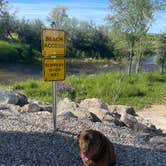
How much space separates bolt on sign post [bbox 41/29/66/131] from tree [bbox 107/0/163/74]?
1900 centimetres

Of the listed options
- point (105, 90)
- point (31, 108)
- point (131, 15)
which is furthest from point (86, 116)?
point (131, 15)

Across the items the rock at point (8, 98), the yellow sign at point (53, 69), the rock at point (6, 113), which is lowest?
the rock at point (8, 98)

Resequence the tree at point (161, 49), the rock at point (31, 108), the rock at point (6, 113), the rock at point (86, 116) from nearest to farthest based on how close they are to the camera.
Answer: the rock at point (6, 113), the rock at point (86, 116), the rock at point (31, 108), the tree at point (161, 49)

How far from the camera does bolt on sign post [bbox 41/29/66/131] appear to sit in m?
7.31

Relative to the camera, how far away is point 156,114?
1566cm

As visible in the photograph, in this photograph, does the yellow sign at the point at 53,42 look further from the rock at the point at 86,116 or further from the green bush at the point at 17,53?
the green bush at the point at 17,53

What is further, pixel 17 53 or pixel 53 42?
pixel 17 53

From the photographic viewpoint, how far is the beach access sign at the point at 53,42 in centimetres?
730

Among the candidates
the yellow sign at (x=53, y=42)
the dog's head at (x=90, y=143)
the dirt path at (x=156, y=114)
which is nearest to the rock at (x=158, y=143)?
the yellow sign at (x=53, y=42)

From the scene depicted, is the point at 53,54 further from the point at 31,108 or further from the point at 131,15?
the point at 131,15

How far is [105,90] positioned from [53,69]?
12075mm

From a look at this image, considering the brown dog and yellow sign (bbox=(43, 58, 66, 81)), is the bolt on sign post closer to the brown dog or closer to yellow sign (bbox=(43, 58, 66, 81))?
yellow sign (bbox=(43, 58, 66, 81))

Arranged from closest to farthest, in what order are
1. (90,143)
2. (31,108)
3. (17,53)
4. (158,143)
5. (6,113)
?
(90,143)
(158,143)
(6,113)
(31,108)
(17,53)

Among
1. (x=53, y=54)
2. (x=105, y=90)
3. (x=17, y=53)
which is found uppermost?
(x=53, y=54)
